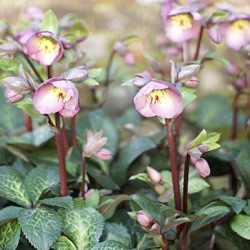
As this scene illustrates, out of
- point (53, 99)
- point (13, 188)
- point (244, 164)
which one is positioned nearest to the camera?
point (53, 99)

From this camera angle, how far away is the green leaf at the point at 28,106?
98 cm

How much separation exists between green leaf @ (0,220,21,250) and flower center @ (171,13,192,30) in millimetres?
496

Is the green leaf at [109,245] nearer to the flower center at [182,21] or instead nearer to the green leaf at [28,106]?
the green leaf at [28,106]

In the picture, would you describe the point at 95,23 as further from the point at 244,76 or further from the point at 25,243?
the point at 25,243

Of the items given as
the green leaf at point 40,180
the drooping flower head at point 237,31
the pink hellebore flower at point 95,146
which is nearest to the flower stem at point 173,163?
the pink hellebore flower at point 95,146

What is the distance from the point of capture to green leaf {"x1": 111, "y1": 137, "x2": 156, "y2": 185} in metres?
1.19

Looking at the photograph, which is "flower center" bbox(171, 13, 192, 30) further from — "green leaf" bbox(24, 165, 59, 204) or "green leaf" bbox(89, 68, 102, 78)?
"green leaf" bbox(24, 165, 59, 204)

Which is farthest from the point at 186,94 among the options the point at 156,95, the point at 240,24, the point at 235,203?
the point at 240,24

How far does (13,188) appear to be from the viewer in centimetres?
104

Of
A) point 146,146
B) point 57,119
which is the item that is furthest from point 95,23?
point 57,119

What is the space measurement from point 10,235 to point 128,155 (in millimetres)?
330

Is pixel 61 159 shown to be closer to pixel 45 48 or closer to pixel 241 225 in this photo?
pixel 45 48

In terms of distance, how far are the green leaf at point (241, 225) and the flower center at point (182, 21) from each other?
1.28 ft

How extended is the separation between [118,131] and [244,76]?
327 millimetres
